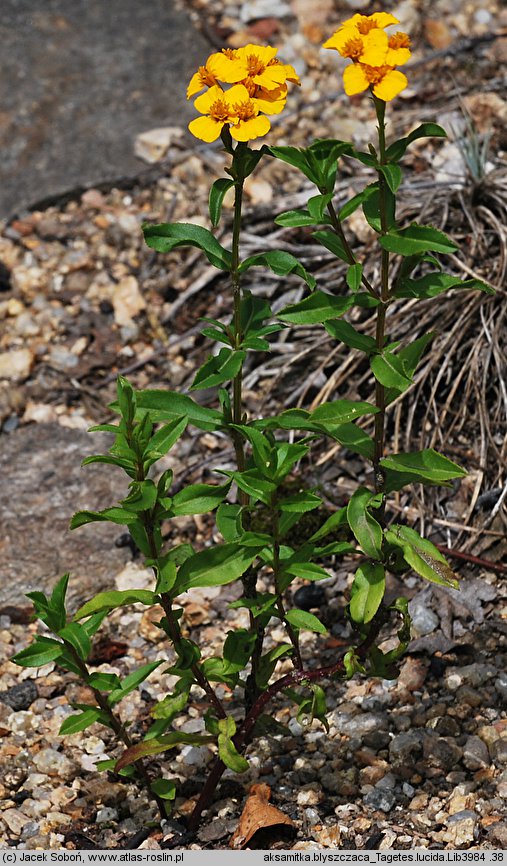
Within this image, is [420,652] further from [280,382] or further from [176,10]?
[176,10]

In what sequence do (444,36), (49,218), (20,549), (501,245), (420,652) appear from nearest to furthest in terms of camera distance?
1. (420,652)
2. (20,549)
3. (501,245)
4. (49,218)
5. (444,36)

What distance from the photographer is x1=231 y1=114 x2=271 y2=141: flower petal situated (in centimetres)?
199

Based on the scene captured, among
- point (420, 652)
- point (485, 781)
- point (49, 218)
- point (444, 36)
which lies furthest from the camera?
point (444, 36)

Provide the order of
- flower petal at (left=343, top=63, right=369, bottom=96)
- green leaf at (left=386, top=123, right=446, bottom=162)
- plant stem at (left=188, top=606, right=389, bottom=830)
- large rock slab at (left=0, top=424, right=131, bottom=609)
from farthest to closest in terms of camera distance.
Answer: large rock slab at (left=0, top=424, right=131, bottom=609), plant stem at (left=188, top=606, right=389, bottom=830), green leaf at (left=386, top=123, right=446, bottom=162), flower petal at (left=343, top=63, right=369, bottom=96)

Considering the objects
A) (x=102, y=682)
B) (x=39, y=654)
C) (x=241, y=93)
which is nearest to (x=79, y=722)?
(x=102, y=682)

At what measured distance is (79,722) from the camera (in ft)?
7.80

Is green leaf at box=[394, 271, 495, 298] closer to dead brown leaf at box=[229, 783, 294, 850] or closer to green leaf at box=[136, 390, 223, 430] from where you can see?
green leaf at box=[136, 390, 223, 430]

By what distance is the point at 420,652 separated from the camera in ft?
9.80

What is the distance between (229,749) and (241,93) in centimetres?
141

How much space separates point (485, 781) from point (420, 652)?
49 cm

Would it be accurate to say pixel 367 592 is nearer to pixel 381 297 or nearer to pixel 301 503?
pixel 301 503

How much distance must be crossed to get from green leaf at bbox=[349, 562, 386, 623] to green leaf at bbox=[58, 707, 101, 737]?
0.64m

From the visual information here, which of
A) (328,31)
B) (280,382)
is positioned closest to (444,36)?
(328,31)

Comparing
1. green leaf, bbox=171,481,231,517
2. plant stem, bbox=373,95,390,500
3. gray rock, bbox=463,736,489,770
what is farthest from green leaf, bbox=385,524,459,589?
gray rock, bbox=463,736,489,770
